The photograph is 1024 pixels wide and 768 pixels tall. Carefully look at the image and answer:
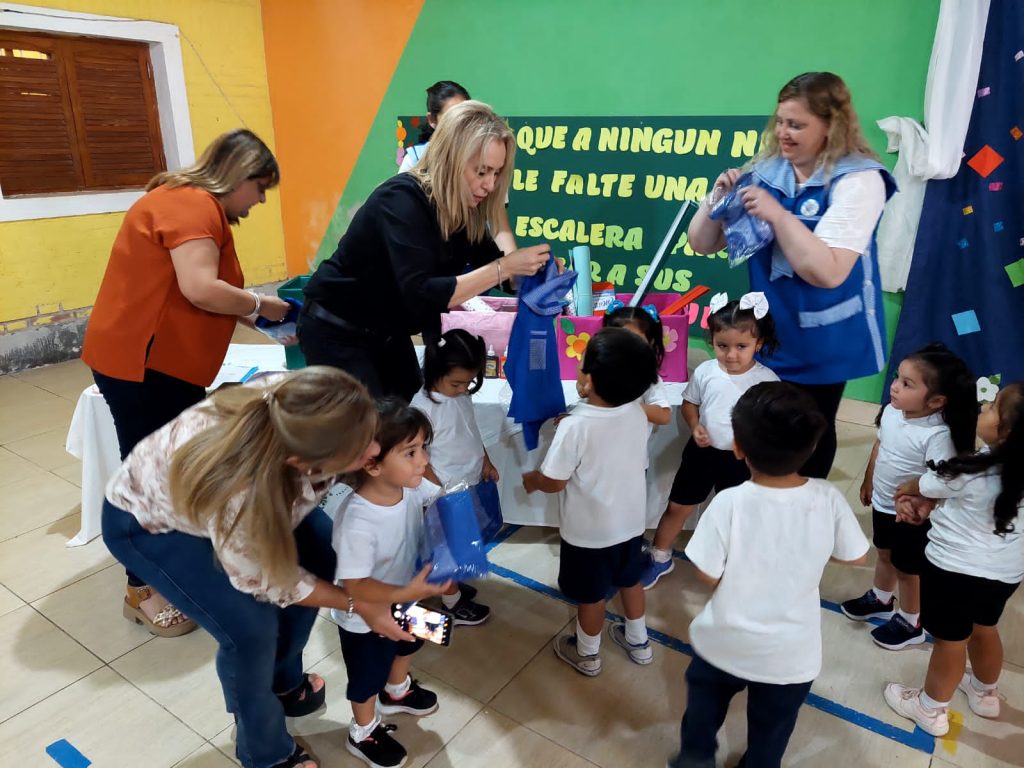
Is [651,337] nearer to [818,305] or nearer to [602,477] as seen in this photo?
[818,305]

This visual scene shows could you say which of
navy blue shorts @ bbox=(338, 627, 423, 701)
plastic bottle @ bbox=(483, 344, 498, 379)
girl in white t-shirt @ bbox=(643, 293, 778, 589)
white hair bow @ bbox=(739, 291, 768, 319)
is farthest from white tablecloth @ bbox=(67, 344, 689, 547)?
navy blue shorts @ bbox=(338, 627, 423, 701)

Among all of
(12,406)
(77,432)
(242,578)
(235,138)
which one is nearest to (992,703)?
(242,578)

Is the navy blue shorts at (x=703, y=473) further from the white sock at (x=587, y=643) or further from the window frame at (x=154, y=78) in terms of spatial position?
the window frame at (x=154, y=78)

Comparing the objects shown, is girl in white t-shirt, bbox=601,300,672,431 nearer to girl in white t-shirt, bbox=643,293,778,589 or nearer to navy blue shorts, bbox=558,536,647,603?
girl in white t-shirt, bbox=643,293,778,589

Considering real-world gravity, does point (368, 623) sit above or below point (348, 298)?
below

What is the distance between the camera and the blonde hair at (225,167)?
6.59ft

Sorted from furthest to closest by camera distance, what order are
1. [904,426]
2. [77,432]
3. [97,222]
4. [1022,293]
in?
[97,222] < [1022,293] < [77,432] < [904,426]

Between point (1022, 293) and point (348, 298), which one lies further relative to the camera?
point (1022, 293)

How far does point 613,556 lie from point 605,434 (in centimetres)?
38

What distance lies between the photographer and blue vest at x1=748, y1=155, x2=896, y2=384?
199cm

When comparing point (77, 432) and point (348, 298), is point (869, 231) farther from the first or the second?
point (77, 432)

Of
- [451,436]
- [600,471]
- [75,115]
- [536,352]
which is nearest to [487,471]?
[451,436]

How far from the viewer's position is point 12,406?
4.05 meters

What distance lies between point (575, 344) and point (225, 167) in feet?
4.32
